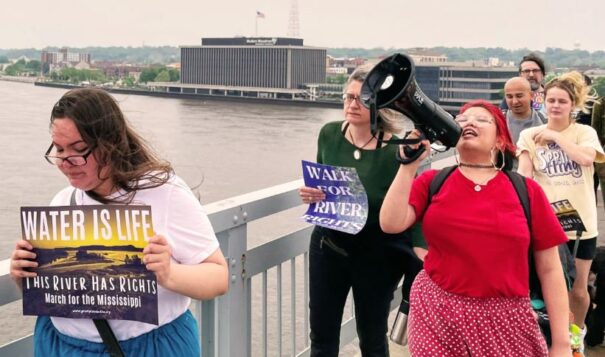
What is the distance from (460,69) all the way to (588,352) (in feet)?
156

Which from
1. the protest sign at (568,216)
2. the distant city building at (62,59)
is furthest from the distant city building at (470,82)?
the protest sign at (568,216)

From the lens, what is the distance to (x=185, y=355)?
1.56 m

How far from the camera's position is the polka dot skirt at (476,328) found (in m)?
1.89

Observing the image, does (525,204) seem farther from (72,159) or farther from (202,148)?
(202,148)

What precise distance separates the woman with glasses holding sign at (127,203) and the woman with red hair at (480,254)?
629 mm

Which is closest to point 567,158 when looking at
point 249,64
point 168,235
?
point 168,235

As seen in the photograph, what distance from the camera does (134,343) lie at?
1506 millimetres

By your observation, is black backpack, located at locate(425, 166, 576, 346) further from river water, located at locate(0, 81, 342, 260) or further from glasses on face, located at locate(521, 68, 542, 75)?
river water, located at locate(0, 81, 342, 260)

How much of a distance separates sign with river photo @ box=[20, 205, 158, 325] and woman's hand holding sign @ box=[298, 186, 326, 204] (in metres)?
1.12

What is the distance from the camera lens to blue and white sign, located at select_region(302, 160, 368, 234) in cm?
241

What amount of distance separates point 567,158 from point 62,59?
81.5 meters

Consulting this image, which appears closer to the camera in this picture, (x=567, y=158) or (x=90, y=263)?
(x=90, y=263)

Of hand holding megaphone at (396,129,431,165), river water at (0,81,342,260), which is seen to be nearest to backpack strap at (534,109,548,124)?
hand holding megaphone at (396,129,431,165)

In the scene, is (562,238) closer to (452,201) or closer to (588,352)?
A: (452,201)
